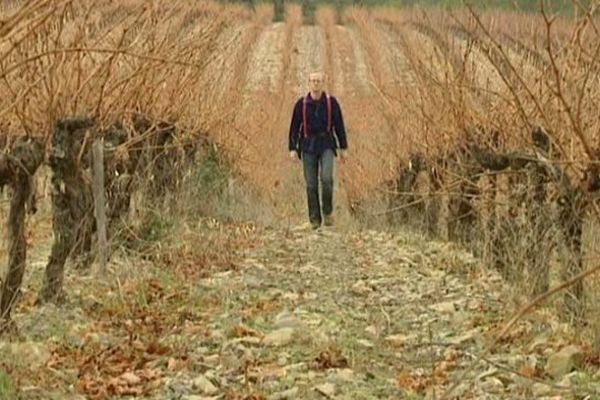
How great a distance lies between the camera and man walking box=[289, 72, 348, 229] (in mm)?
15453

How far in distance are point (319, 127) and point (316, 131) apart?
0.21ft

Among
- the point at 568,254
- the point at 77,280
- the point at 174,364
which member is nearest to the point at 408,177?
the point at 77,280

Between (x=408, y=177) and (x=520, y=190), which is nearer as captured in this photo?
(x=520, y=190)

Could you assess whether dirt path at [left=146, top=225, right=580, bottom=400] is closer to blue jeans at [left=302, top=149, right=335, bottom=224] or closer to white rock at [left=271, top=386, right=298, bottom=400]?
white rock at [left=271, top=386, right=298, bottom=400]

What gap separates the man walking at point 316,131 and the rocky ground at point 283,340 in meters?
4.42

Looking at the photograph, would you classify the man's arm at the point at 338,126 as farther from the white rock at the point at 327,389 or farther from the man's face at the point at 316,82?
the white rock at the point at 327,389

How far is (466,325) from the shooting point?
8211 mm

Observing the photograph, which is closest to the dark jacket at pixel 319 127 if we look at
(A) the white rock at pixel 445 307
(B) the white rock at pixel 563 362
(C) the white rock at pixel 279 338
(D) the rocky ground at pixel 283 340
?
(D) the rocky ground at pixel 283 340

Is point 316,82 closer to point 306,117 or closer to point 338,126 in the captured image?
point 306,117

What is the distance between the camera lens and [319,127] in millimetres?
15461

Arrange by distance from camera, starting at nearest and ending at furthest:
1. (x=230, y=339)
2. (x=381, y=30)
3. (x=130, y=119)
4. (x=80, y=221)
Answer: (x=230, y=339), (x=80, y=221), (x=130, y=119), (x=381, y=30)

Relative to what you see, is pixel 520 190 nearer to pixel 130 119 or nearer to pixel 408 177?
pixel 130 119

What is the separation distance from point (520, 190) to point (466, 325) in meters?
1.63

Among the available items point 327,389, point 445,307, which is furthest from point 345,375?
point 445,307
